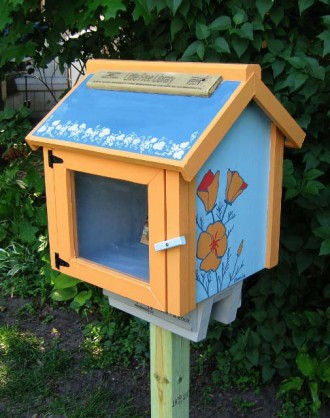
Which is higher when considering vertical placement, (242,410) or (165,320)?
(165,320)

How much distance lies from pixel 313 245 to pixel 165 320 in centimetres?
85

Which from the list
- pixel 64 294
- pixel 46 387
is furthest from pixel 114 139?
pixel 64 294

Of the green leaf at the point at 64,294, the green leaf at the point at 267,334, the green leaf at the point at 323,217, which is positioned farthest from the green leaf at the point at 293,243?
the green leaf at the point at 64,294

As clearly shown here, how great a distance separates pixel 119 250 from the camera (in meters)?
1.92

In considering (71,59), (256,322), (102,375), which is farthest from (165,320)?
(71,59)

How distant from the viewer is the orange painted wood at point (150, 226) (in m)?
1.59

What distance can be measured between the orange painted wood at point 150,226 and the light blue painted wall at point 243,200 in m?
0.11

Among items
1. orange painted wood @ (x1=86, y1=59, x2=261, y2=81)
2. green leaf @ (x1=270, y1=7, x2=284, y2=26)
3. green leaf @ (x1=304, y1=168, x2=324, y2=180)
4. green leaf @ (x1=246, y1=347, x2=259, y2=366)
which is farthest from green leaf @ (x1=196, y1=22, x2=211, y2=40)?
green leaf @ (x1=246, y1=347, x2=259, y2=366)

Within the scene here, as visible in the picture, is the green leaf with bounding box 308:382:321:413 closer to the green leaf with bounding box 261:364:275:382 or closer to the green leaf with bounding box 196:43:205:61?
the green leaf with bounding box 261:364:275:382

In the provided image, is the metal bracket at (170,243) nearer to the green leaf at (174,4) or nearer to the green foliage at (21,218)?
the green leaf at (174,4)

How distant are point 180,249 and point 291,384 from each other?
148 centimetres

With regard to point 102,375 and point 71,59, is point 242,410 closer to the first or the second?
point 102,375

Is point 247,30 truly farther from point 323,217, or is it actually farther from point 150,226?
point 150,226

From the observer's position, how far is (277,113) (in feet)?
5.79
